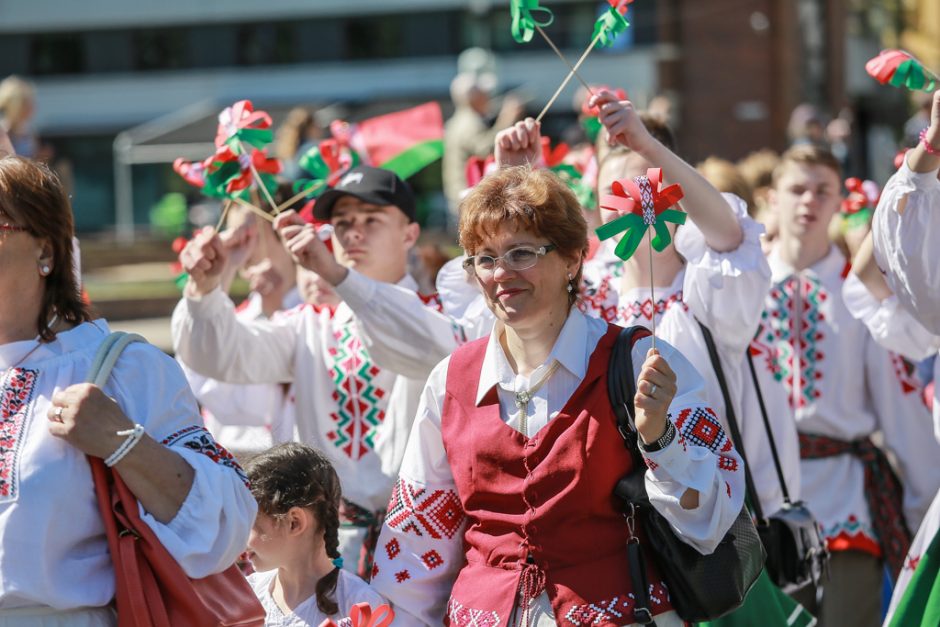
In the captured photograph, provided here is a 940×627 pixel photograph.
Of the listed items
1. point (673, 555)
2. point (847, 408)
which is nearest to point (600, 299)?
point (673, 555)

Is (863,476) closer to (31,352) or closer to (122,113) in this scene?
(31,352)

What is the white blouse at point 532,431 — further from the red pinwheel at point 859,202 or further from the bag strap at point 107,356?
the red pinwheel at point 859,202

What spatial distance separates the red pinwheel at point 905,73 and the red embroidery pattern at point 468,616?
72.3 inches

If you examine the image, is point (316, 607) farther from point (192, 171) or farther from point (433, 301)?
point (192, 171)

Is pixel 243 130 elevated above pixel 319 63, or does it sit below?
above

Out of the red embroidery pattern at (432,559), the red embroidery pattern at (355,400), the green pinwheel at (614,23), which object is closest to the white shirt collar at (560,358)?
the red embroidery pattern at (432,559)

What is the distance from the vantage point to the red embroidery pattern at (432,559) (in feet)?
12.1

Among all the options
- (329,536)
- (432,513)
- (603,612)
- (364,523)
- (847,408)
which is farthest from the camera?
(847,408)

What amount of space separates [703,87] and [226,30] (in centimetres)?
1787

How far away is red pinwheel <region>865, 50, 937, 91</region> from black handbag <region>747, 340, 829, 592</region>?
1088 millimetres

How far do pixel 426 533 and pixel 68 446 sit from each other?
39.1 inches

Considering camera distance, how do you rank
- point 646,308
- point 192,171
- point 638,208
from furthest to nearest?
point 192,171, point 646,308, point 638,208

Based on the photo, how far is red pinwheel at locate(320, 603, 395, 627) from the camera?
358cm

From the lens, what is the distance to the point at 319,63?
4706cm
